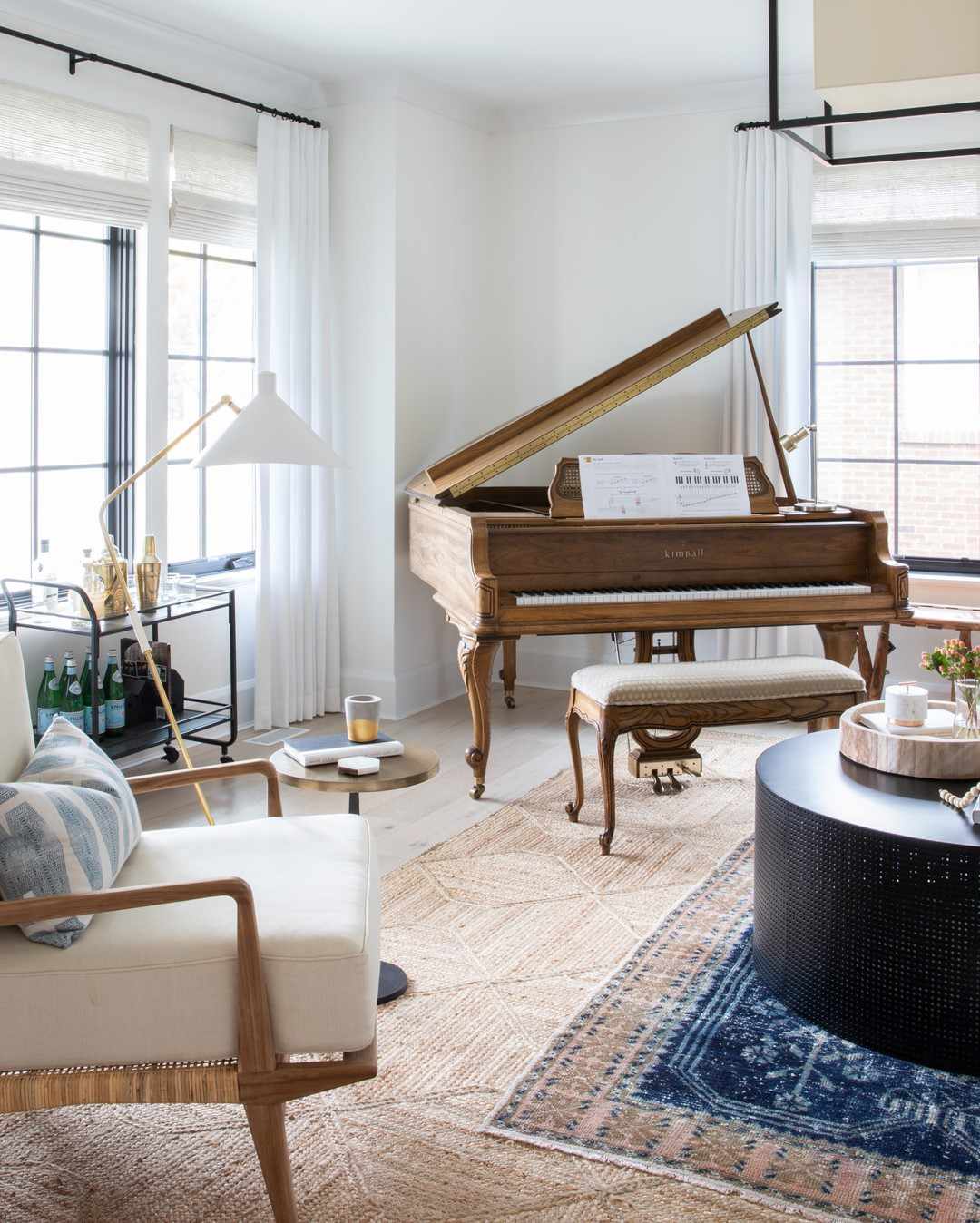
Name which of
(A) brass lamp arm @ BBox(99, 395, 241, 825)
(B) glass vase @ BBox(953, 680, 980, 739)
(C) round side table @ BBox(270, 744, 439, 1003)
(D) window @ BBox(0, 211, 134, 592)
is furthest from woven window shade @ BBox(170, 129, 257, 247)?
(B) glass vase @ BBox(953, 680, 980, 739)

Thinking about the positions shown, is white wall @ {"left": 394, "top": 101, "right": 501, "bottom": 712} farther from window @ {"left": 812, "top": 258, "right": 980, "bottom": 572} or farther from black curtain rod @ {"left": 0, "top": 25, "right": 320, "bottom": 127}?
window @ {"left": 812, "top": 258, "right": 980, "bottom": 572}

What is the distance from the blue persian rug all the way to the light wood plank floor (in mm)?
1202

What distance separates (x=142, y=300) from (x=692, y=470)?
2237 mm

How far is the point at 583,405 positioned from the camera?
15.3 ft

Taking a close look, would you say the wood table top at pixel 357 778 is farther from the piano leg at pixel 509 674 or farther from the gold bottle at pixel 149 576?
the piano leg at pixel 509 674

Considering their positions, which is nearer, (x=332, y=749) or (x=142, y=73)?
(x=332, y=749)

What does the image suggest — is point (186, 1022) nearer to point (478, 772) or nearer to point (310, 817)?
point (310, 817)

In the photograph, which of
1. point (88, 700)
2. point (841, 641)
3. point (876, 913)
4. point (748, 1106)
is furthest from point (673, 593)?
point (748, 1106)

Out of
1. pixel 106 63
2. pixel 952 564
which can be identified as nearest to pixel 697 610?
pixel 952 564

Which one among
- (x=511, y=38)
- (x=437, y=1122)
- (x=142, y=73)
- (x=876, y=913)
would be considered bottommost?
(x=437, y=1122)

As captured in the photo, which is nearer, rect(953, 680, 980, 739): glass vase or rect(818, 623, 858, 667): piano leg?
rect(953, 680, 980, 739): glass vase

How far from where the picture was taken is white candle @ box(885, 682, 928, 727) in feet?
10.2

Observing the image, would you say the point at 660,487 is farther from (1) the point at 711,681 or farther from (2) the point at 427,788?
(2) the point at 427,788

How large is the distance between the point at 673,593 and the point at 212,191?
2537 mm
